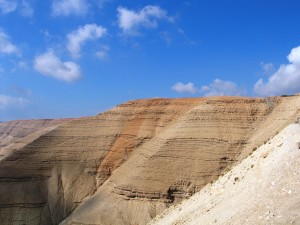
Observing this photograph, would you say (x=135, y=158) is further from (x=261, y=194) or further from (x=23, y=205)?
(x=261, y=194)

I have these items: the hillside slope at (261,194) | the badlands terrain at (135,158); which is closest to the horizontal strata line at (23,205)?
the badlands terrain at (135,158)

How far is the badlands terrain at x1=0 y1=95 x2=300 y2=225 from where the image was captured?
157ft

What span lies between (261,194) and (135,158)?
36.7 meters

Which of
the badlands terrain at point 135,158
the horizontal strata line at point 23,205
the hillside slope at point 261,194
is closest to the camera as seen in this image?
the hillside slope at point 261,194

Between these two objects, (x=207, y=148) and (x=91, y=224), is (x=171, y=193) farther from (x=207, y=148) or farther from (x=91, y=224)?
(x=91, y=224)

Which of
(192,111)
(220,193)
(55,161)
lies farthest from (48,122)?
(220,193)

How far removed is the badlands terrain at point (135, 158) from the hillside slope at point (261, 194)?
308 cm

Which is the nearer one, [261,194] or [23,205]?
[261,194]

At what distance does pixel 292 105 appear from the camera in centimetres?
4738

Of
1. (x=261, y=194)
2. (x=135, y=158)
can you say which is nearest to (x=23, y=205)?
(x=135, y=158)

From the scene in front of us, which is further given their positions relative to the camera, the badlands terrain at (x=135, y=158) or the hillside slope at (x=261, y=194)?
the badlands terrain at (x=135, y=158)

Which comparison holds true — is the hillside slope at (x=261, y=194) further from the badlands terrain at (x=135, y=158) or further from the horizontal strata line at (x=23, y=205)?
the horizontal strata line at (x=23, y=205)

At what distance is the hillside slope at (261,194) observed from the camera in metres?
18.1

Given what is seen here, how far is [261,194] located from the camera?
20.5m
